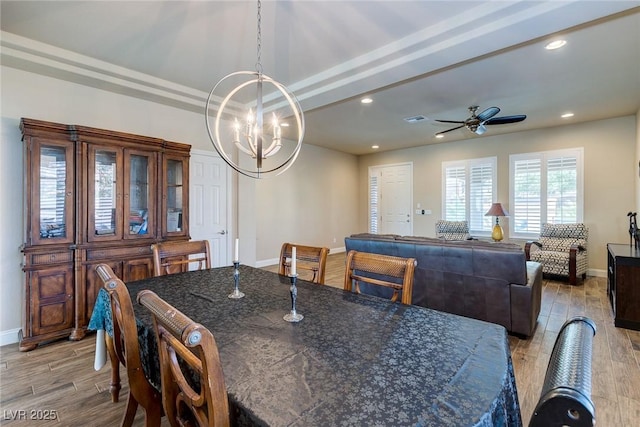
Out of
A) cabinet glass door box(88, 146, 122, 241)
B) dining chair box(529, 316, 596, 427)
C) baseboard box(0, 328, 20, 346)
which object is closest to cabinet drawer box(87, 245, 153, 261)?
cabinet glass door box(88, 146, 122, 241)

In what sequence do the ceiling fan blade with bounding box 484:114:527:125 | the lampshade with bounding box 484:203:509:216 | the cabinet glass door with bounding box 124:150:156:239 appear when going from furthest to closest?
the lampshade with bounding box 484:203:509:216 → the ceiling fan blade with bounding box 484:114:527:125 → the cabinet glass door with bounding box 124:150:156:239

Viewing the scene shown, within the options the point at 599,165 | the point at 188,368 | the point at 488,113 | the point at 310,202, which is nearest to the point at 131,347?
the point at 188,368

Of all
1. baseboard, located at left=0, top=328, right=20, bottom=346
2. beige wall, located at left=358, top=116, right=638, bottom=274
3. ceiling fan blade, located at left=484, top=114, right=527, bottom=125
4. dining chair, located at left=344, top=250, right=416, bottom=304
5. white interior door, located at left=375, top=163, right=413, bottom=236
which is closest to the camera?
dining chair, located at left=344, top=250, right=416, bottom=304

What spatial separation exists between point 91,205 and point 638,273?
5.50m

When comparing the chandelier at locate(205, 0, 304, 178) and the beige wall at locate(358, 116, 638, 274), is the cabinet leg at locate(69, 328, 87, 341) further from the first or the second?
the beige wall at locate(358, 116, 638, 274)

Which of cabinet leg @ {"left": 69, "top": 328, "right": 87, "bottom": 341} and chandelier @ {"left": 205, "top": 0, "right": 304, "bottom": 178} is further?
cabinet leg @ {"left": 69, "top": 328, "right": 87, "bottom": 341}

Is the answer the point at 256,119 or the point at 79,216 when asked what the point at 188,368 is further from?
the point at 79,216

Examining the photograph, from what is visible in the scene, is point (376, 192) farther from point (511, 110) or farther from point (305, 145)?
point (511, 110)

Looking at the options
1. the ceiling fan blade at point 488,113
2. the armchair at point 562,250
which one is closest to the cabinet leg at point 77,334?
the ceiling fan blade at point 488,113

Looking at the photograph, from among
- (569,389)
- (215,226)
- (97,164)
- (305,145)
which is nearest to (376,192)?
(305,145)

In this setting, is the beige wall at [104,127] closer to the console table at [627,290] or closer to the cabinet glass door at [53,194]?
the cabinet glass door at [53,194]

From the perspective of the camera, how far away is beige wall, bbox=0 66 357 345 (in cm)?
288

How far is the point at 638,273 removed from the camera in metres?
2.96

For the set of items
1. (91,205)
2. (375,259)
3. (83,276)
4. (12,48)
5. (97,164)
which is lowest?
(83,276)
